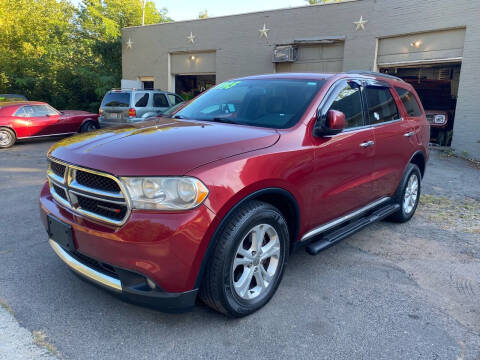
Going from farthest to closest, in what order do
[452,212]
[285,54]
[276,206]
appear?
1. [285,54]
2. [452,212]
3. [276,206]

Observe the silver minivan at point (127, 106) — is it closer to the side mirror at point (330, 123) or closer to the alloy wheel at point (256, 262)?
the side mirror at point (330, 123)

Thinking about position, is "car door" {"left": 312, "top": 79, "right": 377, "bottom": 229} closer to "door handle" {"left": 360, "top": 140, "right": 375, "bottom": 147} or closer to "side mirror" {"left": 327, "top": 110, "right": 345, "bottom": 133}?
"door handle" {"left": 360, "top": 140, "right": 375, "bottom": 147}

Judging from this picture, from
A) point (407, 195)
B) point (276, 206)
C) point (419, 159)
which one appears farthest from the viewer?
point (419, 159)

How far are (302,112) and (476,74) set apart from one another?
9.77 meters

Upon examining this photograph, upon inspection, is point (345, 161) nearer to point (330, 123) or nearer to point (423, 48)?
point (330, 123)

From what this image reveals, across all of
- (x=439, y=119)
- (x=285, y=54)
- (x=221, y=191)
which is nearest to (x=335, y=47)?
(x=285, y=54)

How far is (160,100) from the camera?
1277 cm

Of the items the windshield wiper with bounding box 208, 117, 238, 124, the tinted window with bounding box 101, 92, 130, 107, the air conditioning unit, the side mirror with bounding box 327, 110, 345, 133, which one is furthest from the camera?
the air conditioning unit

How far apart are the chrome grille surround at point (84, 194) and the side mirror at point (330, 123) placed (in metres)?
1.71

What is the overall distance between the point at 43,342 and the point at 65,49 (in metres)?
25.5

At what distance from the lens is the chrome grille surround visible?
229 cm

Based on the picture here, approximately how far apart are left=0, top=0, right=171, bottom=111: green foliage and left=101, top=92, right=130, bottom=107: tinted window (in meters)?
8.95

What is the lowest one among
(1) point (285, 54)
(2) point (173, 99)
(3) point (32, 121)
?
(3) point (32, 121)

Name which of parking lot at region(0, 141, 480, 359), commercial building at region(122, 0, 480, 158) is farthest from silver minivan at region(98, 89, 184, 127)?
parking lot at region(0, 141, 480, 359)
